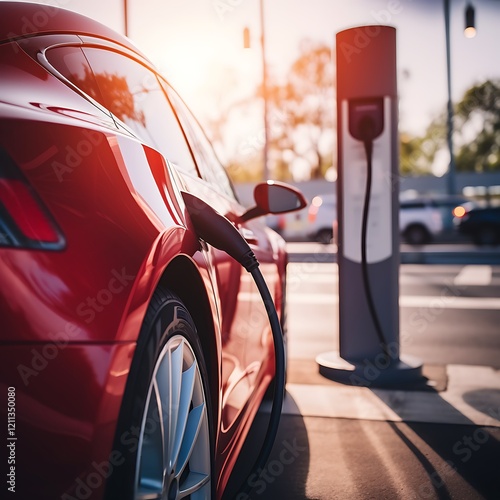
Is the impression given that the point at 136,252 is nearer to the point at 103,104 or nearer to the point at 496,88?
the point at 103,104

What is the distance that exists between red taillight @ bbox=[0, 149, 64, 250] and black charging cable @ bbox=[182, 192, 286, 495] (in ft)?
2.22

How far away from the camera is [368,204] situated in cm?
493

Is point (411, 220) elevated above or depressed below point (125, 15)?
below

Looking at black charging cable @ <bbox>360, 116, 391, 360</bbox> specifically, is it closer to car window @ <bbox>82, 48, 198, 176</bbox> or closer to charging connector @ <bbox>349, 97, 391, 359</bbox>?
charging connector @ <bbox>349, 97, 391, 359</bbox>

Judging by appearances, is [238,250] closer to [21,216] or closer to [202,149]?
[21,216]

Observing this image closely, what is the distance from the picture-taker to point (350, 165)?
16.3 ft

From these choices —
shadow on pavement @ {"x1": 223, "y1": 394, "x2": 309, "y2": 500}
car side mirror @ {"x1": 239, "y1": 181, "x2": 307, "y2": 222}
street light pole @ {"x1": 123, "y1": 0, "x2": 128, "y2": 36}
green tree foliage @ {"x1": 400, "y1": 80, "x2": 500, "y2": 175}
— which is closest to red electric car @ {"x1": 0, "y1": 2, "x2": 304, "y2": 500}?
shadow on pavement @ {"x1": 223, "y1": 394, "x2": 309, "y2": 500}

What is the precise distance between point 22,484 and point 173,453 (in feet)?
1.81

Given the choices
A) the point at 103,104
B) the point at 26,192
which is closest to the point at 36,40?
the point at 103,104

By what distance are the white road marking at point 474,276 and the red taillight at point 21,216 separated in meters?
10.5

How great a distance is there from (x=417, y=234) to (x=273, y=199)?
21627 millimetres

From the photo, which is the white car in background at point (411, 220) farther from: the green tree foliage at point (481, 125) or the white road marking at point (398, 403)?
the green tree foliage at point (481, 125)

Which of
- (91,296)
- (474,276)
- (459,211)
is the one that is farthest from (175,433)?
(459,211)

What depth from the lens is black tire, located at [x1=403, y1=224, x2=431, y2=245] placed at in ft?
79.3
